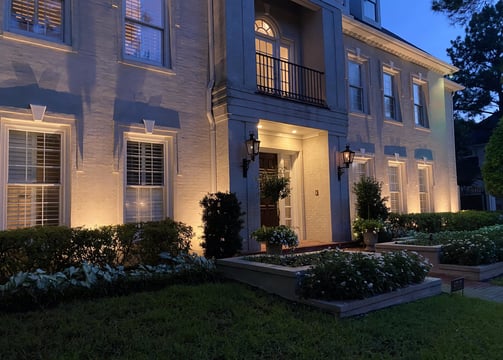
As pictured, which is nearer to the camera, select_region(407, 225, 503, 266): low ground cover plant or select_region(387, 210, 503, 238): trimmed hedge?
select_region(407, 225, 503, 266): low ground cover plant

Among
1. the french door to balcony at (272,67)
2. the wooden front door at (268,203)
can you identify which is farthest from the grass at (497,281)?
the french door to balcony at (272,67)

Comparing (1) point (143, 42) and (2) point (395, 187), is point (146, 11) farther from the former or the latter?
(2) point (395, 187)

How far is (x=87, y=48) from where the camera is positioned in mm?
7457

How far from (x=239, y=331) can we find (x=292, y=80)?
27.2 feet

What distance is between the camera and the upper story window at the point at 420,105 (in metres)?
15.7

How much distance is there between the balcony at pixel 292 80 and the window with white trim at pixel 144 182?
3729mm

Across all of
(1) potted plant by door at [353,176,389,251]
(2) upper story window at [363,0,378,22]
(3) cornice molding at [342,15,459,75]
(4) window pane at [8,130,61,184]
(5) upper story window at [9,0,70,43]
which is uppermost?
(2) upper story window at [363,0,378,22]

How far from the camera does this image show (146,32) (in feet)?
27.6

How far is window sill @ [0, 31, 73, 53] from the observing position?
21.6ft

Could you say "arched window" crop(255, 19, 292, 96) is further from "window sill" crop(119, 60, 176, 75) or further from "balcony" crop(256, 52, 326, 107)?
"window sill" crop(119, 60, 176, 75)

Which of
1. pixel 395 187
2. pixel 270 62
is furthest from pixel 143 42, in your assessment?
pixel 395 187

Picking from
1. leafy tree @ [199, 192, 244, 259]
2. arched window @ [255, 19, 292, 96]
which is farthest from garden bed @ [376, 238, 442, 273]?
arched window @ [255, 19, 292, 96]

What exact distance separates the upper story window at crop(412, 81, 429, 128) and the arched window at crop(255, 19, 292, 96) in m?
6.98

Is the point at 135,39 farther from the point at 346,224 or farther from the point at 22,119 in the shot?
the point at 346,224
